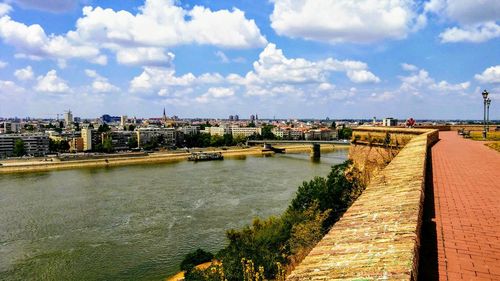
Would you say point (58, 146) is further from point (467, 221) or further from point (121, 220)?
point (467, 221)

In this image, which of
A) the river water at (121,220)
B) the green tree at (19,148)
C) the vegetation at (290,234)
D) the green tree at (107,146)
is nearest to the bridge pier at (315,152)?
the river water at (121,220)

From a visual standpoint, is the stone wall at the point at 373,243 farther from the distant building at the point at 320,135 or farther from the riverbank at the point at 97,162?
the distant building at the point at 320,135

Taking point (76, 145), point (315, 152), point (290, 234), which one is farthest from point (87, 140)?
point (290, 234)

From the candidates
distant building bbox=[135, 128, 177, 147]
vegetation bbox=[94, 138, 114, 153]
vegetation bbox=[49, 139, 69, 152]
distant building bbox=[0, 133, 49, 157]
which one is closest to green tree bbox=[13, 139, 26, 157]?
distant building bbox=[0, 133, 49, 157]

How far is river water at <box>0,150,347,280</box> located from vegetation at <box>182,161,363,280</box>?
120 inches

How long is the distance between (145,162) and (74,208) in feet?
114

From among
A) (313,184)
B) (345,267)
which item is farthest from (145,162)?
(345,267)

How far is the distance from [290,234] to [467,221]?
994cm

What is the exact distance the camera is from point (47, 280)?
14.9 metres

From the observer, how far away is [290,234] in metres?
14.4

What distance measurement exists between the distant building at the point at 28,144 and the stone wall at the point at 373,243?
8091 centimetres

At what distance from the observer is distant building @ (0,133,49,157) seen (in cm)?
7431

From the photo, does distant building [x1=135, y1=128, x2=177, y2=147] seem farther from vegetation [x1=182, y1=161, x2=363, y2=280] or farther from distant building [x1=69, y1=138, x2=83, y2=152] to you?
vegetation [x1=182, y1=161, x2=363, y2=280]

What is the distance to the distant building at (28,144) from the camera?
74312mm
